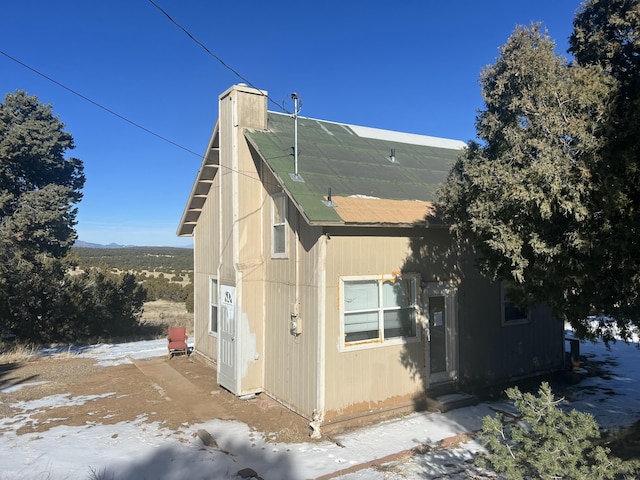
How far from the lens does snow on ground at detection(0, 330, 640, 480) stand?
5754 mm

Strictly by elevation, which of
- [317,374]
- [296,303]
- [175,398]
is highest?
[296,303]

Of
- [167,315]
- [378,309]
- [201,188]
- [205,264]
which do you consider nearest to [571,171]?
[378,309]

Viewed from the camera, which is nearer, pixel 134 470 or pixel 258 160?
pixel 134 470

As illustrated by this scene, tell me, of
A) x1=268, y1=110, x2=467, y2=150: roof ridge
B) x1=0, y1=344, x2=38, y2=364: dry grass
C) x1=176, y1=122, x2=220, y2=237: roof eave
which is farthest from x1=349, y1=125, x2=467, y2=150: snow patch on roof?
x1=0, y1=344, x2=38, y2=364: dry grass

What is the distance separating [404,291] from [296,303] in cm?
213

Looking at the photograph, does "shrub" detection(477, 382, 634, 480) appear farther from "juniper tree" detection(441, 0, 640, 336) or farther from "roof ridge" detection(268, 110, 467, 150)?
"roof ridge" detection(268, 110, 467, 150)

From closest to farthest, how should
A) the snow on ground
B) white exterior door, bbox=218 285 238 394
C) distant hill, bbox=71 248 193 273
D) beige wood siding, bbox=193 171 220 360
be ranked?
the snow on ground < white exterior door, bbox=218 285 238 394 < beige wood siding, bbox=193 171 220 360 < distant hill, bbox=71 248 193 273

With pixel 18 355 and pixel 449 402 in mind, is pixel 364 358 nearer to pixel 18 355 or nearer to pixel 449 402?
pixel 449 402

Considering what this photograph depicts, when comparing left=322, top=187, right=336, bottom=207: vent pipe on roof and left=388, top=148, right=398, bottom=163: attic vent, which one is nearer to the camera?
left=322, top=187, right=336, bottom=207: vent pipe on roof

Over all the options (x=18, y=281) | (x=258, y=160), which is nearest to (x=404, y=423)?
(x=258, y=160)

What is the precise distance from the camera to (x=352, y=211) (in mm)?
7715

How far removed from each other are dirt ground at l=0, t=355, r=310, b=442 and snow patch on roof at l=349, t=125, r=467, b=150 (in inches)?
304

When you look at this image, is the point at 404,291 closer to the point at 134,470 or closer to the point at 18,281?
the point at 134,470

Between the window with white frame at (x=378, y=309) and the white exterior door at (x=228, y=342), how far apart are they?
276 centimetres
